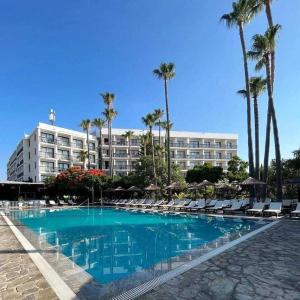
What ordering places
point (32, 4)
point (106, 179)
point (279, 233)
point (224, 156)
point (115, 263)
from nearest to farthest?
point (115, 263), point (279, 233), point (32, 4), point (106, 179), point (224, 156)

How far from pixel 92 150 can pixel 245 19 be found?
45.5 meters

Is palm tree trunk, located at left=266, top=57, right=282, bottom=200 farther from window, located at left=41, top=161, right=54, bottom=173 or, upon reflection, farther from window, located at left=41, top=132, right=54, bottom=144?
window, located at left=41, top=161, right=54, bottom=173

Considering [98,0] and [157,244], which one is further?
[98,0]

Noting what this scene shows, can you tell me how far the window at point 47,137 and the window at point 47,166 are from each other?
343 cm

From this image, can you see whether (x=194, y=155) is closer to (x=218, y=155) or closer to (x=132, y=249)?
(x=218, y=155)

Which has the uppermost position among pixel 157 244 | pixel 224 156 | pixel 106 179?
pixel 224 156

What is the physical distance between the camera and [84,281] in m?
6.36

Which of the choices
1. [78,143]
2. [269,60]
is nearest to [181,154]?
[78,143]

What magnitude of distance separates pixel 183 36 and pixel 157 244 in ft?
46.6

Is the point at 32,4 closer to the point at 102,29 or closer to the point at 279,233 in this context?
the point at 102,29

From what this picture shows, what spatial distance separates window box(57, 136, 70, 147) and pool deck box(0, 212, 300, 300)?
53771 millimetres

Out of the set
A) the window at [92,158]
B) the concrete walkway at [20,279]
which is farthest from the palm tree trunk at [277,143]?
the window at [92,158]

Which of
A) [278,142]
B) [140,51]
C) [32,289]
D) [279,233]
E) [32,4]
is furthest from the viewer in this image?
[140,51]

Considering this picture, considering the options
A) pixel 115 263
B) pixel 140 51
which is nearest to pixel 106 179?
pixel 140 51
